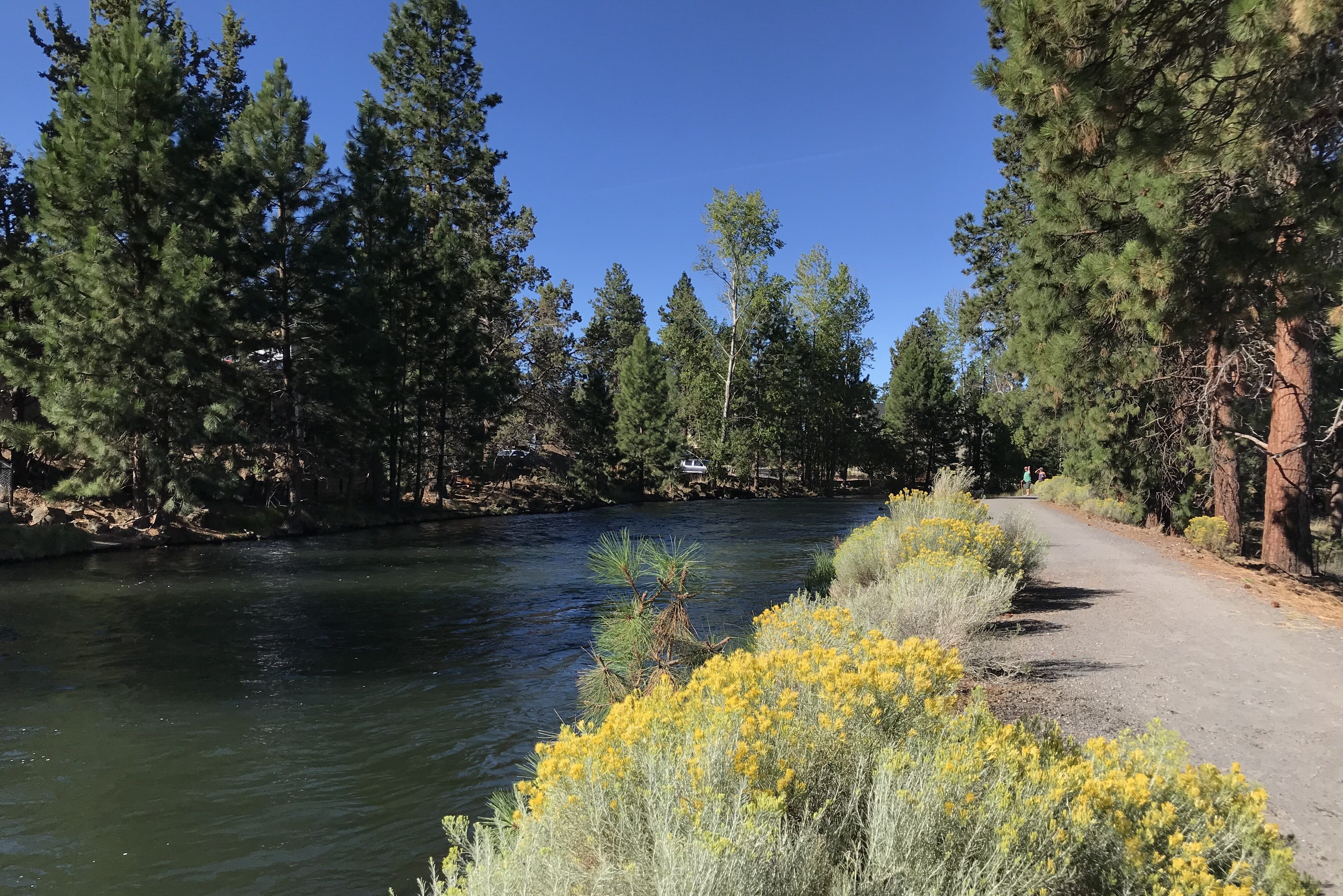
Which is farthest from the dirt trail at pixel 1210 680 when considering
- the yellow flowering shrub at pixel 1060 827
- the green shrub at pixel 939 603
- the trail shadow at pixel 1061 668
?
the yellow flowering shrub at pixel 1060 827

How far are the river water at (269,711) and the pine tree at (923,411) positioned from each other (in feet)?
140

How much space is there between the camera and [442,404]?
108 feet

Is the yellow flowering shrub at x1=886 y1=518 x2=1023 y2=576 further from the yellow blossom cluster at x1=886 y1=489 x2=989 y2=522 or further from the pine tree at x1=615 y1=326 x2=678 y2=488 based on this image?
the pine tree at x1=615 y1=326 x2=678 y2=488

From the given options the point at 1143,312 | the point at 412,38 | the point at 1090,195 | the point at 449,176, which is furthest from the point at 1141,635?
the point at 412,38

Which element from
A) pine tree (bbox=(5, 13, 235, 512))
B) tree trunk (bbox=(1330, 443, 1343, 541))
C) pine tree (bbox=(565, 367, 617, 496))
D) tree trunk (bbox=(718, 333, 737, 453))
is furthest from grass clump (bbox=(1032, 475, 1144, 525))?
pine tree (bbox=(5, 13, 235, 512))

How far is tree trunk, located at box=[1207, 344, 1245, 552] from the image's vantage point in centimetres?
1316

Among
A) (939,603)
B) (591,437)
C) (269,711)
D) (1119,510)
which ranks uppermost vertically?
(591,437)

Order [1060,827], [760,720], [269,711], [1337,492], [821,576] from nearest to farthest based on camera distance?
[1060,827]
[760,720]
[269,711]
[821,576]
[1337,492]

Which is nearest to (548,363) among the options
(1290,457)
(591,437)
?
(591,437)

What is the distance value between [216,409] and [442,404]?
496 inches

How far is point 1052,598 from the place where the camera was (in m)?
9.29

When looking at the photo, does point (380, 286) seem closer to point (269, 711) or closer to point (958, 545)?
point (269, 711)

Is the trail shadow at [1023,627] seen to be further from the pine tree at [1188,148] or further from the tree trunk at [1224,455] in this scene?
the tree trunk at [1224,455]

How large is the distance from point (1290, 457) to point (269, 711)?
14121mm
